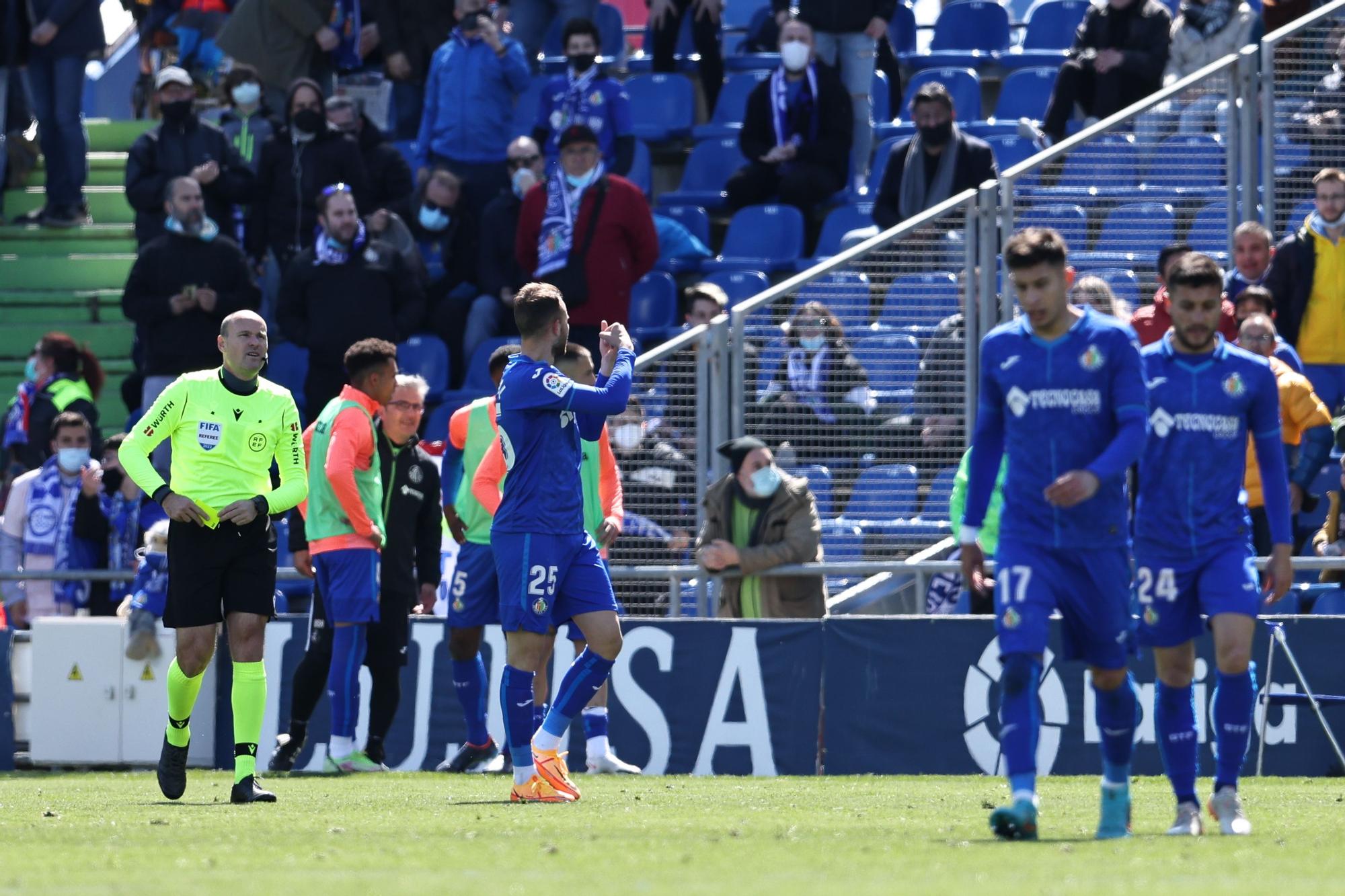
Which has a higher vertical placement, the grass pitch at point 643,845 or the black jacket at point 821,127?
the black jacket at point 821,127

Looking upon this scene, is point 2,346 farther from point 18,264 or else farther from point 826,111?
point 826,111

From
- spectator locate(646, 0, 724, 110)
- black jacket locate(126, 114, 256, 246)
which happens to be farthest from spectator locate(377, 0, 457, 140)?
black jacket locate(126, 114, 256, 246)

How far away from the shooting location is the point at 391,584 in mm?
14047

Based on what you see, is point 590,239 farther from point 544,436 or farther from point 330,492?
point 544,436

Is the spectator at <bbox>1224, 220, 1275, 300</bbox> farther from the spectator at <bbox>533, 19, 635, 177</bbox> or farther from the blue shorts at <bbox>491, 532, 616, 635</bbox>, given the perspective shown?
the blue shorts at <bbox>491, 532, 616, 635</bbox>

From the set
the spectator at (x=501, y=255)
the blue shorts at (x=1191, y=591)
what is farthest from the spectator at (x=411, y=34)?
the blue shorts at (x=1191, y=591)

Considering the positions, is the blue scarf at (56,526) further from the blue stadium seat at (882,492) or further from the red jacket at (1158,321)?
the red jacket at (1158,321)

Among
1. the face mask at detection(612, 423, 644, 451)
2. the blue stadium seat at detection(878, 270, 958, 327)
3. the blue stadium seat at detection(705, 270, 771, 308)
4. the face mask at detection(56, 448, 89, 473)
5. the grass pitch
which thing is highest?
the blue stadium seat at detection(705, 270, 771, 308)

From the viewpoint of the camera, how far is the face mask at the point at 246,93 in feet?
66.1

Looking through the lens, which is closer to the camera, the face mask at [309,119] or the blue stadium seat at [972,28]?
the face mask at [309,119]

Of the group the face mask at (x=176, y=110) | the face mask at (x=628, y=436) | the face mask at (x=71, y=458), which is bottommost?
the face mask at (x=71, y=458)

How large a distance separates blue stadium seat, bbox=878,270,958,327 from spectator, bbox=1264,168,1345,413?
2161 mm

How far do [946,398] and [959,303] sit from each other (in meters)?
0.77

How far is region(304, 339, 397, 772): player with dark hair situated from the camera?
44.1 ft
